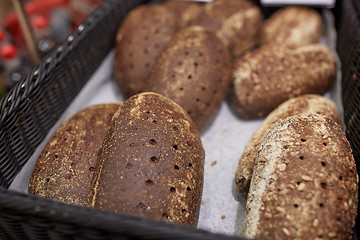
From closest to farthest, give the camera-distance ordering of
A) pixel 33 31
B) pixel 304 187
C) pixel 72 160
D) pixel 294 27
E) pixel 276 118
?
pixel 304 187 → pixel 72 160 → pixel 276 118 → pixel 294 27 → pixel 33 31

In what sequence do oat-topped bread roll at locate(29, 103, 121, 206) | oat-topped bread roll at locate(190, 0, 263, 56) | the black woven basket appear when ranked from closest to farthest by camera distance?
the black woven basket, oat-topped bread roll at locate(29, 103, 121, 206), oat-topped bread roll at locate(190, 0, 263, 56)

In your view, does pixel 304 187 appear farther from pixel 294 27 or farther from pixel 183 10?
pixel 183 10

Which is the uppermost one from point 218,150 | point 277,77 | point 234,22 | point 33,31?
point 33,31

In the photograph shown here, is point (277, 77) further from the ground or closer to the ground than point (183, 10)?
closer to the ground

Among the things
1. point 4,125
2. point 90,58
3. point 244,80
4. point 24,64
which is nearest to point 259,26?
point 244,80

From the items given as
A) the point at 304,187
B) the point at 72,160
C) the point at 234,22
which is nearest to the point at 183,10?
the point at 234,22

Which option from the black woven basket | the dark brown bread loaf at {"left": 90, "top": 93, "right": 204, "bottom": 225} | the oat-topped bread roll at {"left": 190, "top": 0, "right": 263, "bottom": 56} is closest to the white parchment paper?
the black woven basket

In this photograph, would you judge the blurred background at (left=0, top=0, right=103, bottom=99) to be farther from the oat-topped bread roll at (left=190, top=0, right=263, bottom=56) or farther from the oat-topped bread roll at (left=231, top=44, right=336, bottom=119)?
the oat-topped bread roll at (left=231, top=44, right=336, bottom=119)

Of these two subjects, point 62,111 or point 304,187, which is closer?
point 304,187
